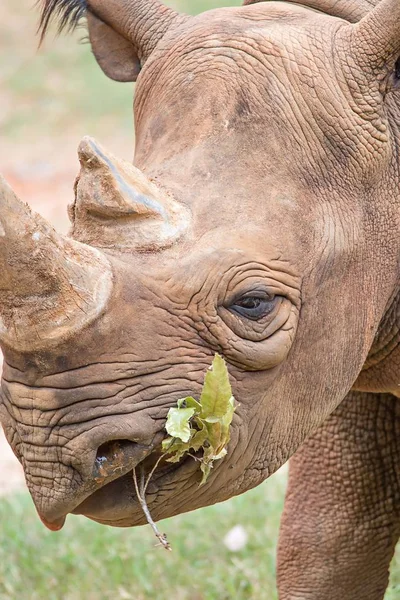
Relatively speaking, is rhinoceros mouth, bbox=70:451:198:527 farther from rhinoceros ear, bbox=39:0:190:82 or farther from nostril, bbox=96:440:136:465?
rhinoceros ear, bbox=39:0:190:82

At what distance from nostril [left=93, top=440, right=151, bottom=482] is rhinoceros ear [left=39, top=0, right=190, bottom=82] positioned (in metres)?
1.54

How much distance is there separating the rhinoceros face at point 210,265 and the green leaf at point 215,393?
5cm

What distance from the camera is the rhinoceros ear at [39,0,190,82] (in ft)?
14.1

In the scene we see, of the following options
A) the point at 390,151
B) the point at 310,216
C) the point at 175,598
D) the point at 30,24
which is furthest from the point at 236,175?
the point at 30,24

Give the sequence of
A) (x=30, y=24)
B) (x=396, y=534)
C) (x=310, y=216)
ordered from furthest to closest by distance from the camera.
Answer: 1. (x=30, y=24)
2. (x=396, y=534)
3. (x=310, y=216)

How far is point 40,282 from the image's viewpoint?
3121mm

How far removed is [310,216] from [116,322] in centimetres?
73

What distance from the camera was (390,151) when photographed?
3.84m

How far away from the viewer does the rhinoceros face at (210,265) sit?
319 cm

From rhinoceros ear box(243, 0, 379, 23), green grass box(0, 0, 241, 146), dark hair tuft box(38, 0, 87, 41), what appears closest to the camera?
rhinoceros ear box(243, 0, 379, 23)

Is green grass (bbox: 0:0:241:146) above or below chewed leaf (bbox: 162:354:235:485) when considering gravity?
below

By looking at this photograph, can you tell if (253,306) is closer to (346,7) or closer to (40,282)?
(40,282)

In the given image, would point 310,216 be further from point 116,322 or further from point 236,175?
point 116,322

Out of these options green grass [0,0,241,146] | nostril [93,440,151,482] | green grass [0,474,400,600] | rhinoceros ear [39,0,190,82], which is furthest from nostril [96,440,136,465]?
green grass [0,0,241,146]
